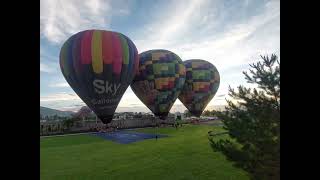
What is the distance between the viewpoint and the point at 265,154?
26.0ft

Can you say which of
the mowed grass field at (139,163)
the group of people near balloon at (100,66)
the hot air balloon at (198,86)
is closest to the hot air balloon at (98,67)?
the group of people near balloon at (100,66)

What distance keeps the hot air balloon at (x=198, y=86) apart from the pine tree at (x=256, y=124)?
84.7 feet

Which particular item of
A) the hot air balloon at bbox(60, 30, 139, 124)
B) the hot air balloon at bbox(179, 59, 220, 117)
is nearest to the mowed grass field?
the hot air balloon at bbox(60, 30, 139, 124)

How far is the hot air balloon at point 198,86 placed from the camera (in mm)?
35125

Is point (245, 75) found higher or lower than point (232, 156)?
higher

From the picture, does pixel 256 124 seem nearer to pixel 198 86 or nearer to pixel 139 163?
pixel 139 163

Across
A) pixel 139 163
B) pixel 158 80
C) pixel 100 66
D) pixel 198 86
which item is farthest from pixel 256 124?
pixel 198 86

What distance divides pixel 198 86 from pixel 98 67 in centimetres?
1685

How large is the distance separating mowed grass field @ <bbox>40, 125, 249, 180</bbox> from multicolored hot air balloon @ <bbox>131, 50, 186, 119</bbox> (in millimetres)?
8811

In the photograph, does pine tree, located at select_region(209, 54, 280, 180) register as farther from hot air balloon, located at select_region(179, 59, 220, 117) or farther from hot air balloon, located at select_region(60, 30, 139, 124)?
hot air balloon, located at select_region(179, 59, 220, 117)
